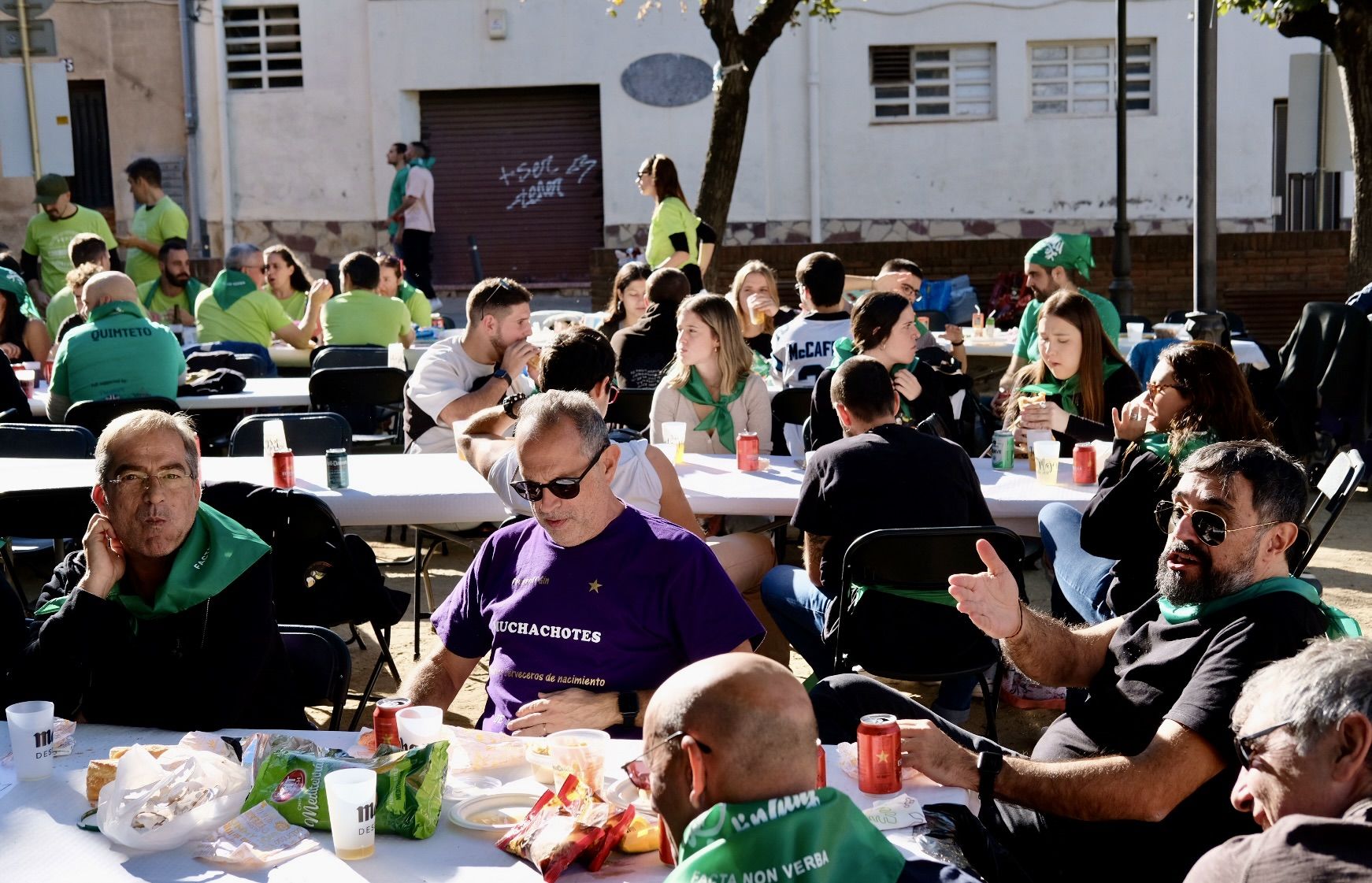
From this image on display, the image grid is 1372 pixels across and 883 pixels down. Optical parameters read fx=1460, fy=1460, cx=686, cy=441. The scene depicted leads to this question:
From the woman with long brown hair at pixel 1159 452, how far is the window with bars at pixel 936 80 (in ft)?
49.4

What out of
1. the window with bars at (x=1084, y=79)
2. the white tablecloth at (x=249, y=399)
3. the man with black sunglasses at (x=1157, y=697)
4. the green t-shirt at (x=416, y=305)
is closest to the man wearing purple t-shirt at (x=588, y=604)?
the man with black sunglasses at (x=1157, y=697)

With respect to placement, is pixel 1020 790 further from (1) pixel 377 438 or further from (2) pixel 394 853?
(1) pixel 377 438

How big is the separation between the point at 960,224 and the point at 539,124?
226 inches

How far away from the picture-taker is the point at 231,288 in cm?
988

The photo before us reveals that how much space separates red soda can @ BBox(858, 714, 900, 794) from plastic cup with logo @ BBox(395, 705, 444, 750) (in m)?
0.83

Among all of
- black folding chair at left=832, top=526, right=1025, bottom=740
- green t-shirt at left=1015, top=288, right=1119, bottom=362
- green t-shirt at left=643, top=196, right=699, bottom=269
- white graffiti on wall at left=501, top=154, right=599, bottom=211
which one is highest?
white graffiti on wall at left=501, top=154, right=599, bottom=211

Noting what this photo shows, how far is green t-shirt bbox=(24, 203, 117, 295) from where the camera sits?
12391 millimetres

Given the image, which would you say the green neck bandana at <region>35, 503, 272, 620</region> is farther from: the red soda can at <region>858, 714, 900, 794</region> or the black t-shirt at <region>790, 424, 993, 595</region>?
the black t-shirt at <region>790, 424, 993, 595</region>

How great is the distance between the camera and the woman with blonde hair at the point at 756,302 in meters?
8.58

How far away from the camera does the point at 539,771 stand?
111 inches

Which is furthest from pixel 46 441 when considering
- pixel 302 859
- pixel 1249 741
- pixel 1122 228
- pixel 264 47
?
pixel 264 47

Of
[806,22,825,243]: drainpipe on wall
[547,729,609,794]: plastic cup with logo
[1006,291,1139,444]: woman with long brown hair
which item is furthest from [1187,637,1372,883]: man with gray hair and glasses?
[806,22,825,243]: drainpipe on wall

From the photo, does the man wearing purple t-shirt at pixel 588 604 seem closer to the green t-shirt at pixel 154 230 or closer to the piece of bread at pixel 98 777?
the piece of bread at pixel 98 777

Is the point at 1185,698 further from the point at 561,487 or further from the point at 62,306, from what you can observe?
the point at 62,306
